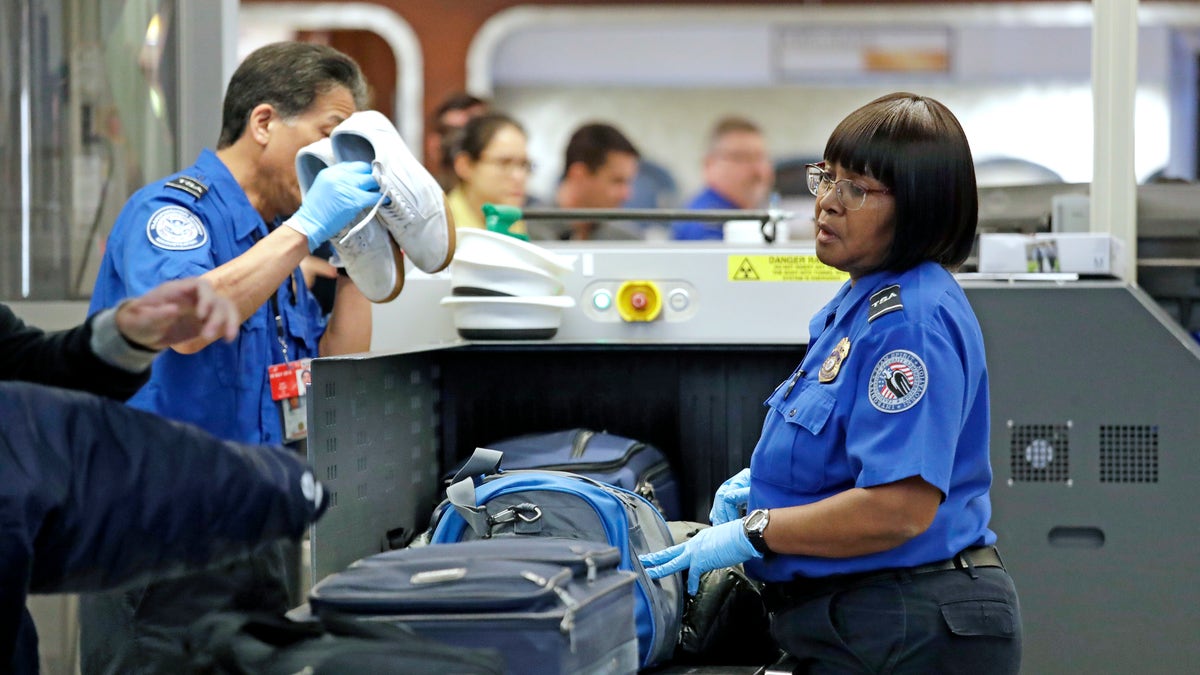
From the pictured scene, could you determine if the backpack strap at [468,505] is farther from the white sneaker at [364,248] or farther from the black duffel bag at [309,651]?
the black duffel bag at [309,651]

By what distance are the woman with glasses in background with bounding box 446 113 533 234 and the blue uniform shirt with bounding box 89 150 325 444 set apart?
1.76 m

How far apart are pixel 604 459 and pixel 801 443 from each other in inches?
28.3

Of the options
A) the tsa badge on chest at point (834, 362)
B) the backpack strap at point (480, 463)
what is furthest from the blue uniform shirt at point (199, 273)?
→ the tsa badge on chest at point (834, 362)

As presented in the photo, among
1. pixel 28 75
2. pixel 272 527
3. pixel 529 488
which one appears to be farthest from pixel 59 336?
pixel 28 75

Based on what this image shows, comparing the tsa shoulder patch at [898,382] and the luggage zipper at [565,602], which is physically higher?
the tsa shoulder patch at [898,382]

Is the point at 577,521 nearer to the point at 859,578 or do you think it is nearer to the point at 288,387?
the point at 859,578

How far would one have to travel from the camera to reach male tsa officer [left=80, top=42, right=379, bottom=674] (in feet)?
7.33

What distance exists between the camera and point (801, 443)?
1823 millimetres

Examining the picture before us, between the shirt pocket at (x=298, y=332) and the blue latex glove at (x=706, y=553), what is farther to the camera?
the shirt pocket at (x=298, y=332)

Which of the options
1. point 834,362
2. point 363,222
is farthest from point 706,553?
point 363,222

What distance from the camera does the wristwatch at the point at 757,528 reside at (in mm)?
1824

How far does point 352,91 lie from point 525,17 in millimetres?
A: 5566

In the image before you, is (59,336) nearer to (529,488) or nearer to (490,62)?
(529,488)

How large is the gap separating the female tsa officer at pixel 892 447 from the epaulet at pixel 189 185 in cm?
111
